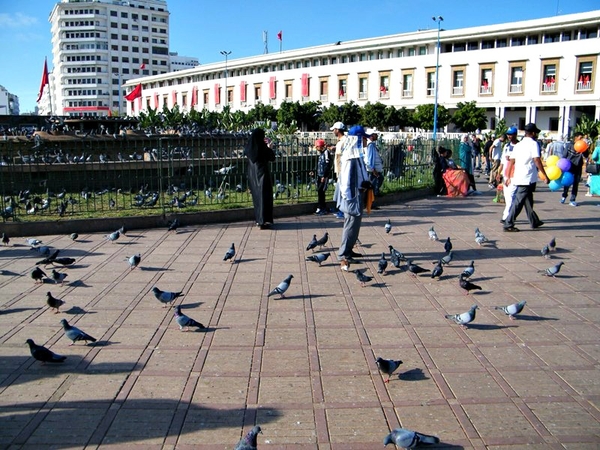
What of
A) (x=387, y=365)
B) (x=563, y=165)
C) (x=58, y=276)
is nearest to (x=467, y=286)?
(x=387, y=365)

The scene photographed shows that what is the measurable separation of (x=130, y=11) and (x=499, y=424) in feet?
336

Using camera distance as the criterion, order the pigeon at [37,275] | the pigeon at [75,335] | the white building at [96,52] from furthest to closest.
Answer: the white building at [96,52]
the pigeon at [37,275]
the pigeon at [75,335]

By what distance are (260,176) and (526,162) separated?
448 centimetres

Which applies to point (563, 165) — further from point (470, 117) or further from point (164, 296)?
point (470, 117)

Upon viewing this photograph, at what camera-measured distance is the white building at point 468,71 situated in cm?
3844

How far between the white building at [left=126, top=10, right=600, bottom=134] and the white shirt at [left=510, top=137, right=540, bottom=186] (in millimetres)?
32882

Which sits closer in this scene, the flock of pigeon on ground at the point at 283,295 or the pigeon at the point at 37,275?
the flock of pigeon on ground at the point at 283,295

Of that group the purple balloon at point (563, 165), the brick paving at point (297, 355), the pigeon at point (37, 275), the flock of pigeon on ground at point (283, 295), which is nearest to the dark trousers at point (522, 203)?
the flock of pigeon on ground at point (283, 295)

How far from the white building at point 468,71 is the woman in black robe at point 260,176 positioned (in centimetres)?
3475

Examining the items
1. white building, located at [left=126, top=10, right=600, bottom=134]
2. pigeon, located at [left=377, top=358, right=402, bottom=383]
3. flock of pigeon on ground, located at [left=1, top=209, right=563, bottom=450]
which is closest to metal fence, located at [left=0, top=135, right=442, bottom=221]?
flock of pigeon on ground, located at [left=1, top=209, right=563, bottom=450]

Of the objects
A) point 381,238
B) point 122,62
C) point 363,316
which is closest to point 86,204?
point 381,238

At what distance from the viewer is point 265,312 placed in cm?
556

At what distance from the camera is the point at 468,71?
44.2 metres

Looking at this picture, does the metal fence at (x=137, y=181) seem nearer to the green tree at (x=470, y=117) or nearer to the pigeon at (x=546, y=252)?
the pigeon at (x=546, y=252)
